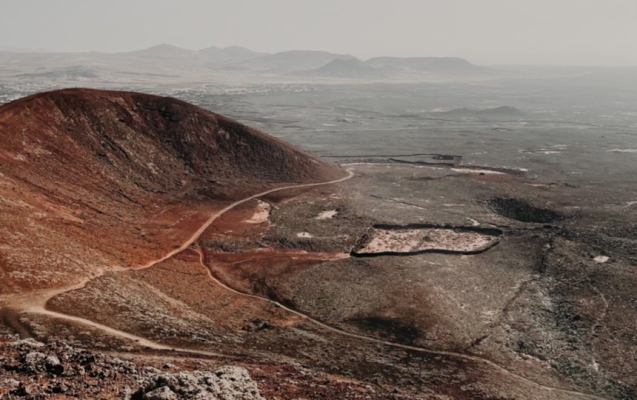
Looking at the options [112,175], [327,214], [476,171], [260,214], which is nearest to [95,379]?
[260,214]

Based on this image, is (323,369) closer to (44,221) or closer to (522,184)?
(44,221)

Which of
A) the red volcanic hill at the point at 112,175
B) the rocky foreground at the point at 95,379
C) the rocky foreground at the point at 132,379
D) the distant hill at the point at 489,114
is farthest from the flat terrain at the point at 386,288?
the distant hill at the point at 489,114

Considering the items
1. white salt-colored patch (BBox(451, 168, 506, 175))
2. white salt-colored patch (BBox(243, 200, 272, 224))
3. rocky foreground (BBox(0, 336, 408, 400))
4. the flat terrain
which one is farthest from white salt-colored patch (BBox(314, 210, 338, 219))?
white salt-colored patch (BBox(451, 168, 506, 175))

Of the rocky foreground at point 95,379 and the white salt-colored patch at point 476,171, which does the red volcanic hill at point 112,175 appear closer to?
the rocky foreground at point 95,379

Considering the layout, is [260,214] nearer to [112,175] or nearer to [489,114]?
[112,175]

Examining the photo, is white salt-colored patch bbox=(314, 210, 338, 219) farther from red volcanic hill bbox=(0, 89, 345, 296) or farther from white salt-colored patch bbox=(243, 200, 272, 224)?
red volcanic hill bbox=(0, 89, 345, 296)

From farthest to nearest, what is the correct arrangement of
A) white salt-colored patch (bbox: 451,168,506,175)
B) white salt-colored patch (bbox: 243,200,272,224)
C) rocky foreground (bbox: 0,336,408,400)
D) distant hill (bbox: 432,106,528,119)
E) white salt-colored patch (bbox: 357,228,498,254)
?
distant hill (bbox: 432,106,528,119) < white salt-colored patch (bbox: 451,168,506,175) < white salt-colored patch (bbox: 243,200,272,224) < white salt-colored patch (bbox: 357,228,498,254) < rocky foreground (bbox: 0,336,408,400)
